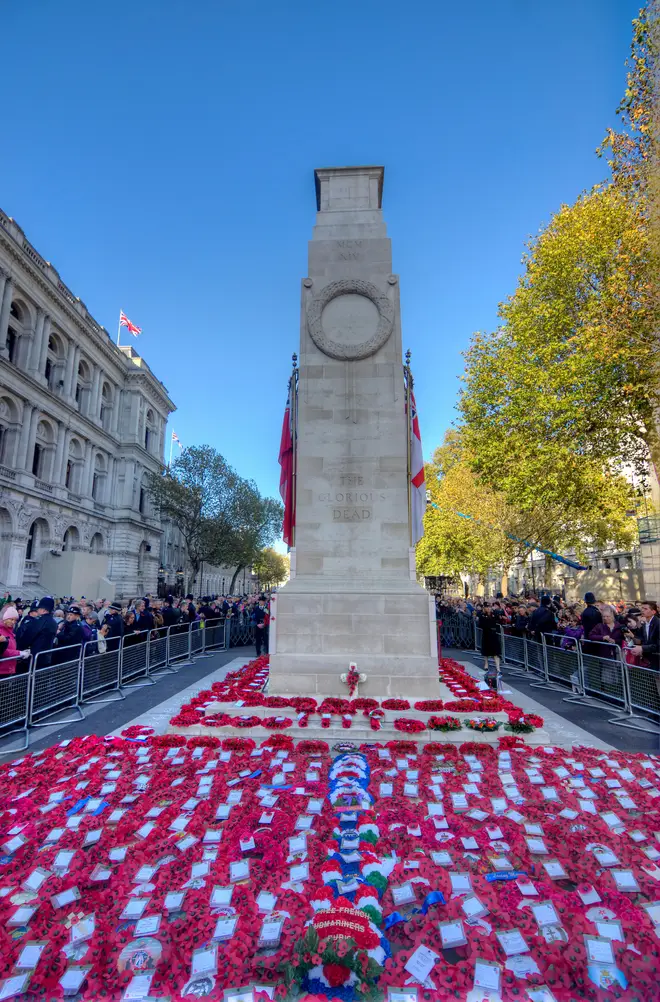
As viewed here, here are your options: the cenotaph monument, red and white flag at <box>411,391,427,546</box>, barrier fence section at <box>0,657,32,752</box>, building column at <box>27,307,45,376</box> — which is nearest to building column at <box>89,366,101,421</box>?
building column at <box>27,307,45,376</box>

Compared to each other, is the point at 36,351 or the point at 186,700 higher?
the point at 36,351

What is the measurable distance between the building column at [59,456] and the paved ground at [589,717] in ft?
123

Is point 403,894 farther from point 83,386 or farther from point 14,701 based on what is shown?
point 83,386

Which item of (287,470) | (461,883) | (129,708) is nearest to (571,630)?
(287,470)

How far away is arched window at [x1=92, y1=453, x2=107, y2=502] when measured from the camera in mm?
48938

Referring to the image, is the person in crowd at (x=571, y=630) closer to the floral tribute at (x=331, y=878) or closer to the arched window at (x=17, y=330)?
the floral tribute at (x=331, y=878)

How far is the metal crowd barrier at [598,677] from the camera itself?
843cm

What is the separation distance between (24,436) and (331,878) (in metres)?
38.9

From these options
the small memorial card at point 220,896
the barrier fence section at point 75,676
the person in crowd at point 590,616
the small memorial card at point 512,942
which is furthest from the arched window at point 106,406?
the small memorial card at point 512,942

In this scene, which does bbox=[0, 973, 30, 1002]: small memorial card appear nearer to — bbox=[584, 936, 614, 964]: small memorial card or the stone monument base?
bbox=[584, 936, 614, 964]: small memorial card

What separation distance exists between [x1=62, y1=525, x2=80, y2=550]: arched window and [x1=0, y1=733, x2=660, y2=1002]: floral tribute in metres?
40.0

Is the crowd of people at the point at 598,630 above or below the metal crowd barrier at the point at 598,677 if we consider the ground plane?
above

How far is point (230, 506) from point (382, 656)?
38560mm

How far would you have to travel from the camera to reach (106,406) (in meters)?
52.2
